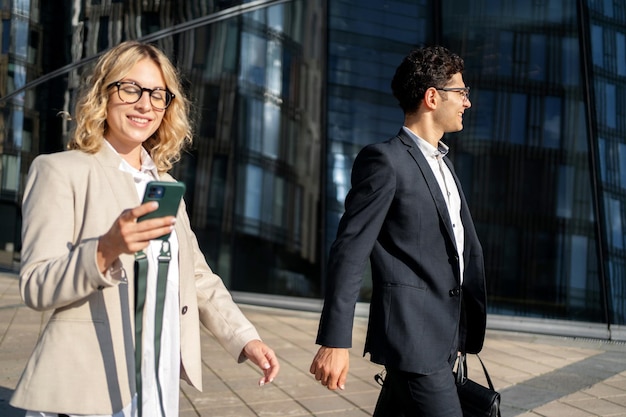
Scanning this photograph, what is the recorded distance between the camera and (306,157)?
10633 millimetres

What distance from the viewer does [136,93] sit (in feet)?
7.33

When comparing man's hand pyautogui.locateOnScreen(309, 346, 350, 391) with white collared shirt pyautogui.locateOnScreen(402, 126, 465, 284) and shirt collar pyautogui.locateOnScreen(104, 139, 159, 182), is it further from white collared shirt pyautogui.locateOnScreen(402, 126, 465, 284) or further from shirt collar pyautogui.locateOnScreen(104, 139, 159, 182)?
shirt collar pyautogui.locateOnScreen(104, 139, 159, 182)

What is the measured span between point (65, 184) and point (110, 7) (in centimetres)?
1072

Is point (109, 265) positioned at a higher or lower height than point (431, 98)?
lower

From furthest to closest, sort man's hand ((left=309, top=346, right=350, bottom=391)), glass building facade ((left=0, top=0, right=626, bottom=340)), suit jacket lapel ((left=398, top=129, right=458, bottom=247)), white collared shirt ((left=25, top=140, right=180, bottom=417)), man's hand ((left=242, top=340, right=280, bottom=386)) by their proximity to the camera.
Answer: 1. glass building facade ((left=0, top=0, right=626, bottom=340))
2. suit jacket lapel ((left=398, top=129, right=458, bottom=247))
3. man's hand ((left=309, top=346, right=350, bottom=391))
4. man's hand ((left=242, top=340, right=280, bottom=386))
5. white collared shirt ((left=25, top=140, right=180, bottom=417))

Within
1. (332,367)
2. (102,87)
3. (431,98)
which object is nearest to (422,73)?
(431,98)

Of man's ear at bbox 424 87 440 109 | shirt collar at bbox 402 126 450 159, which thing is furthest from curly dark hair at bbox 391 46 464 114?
shirt collar at bbox 402 126 450 159

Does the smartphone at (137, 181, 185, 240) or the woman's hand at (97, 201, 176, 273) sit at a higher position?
the smartphone at (137, 181, 185, 240)

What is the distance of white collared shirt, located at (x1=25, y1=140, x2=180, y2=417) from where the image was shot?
212 centimetres

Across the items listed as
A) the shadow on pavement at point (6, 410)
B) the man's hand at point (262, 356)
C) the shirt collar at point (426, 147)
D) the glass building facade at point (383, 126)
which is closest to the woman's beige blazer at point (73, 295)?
the man's hand at point (262, 356)

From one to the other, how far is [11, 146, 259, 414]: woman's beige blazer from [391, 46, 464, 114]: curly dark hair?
1.26 meters

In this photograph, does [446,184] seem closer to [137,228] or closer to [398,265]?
[398,265]

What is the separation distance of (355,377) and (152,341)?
172 inches

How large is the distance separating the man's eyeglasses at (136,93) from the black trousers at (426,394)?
124 cm
